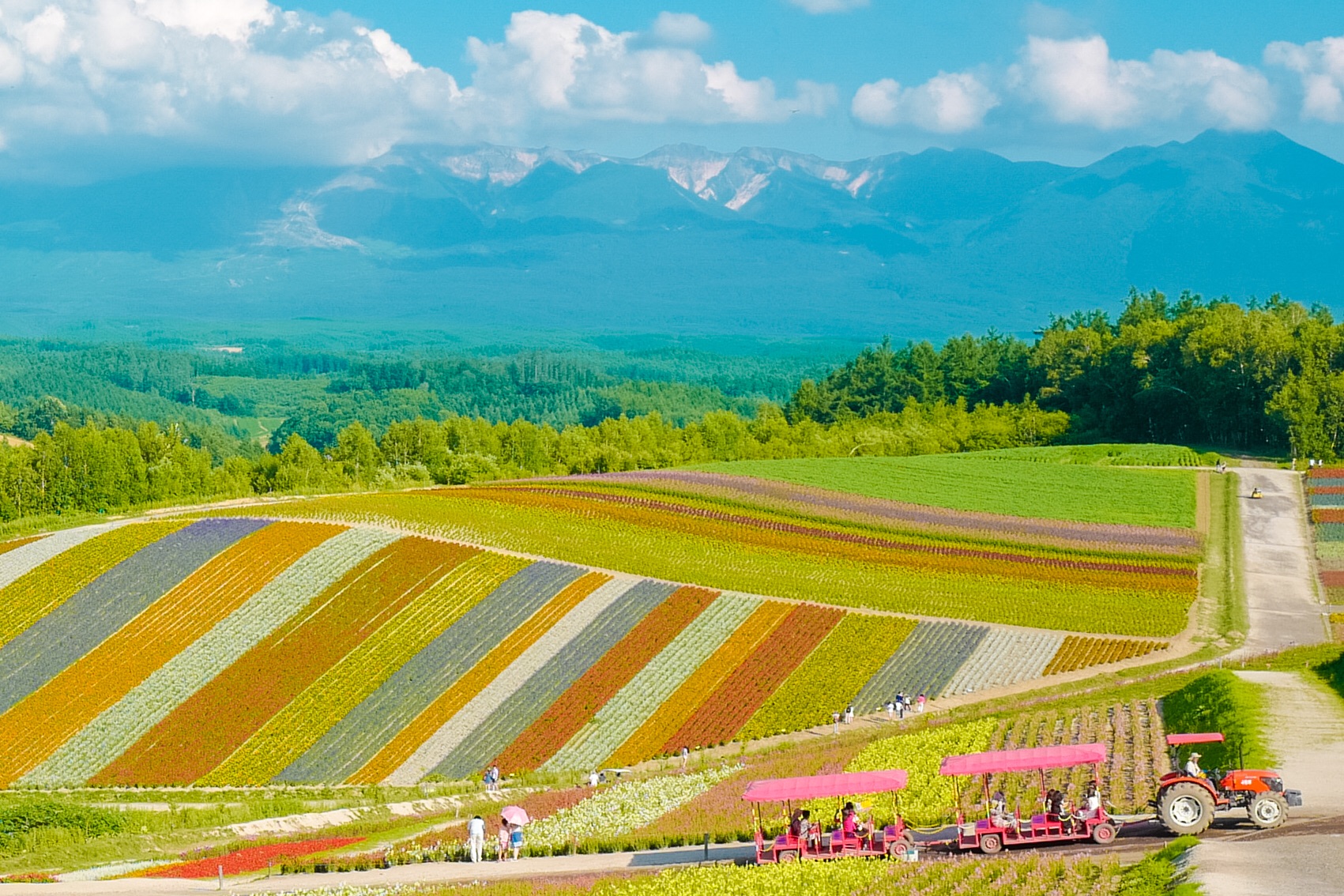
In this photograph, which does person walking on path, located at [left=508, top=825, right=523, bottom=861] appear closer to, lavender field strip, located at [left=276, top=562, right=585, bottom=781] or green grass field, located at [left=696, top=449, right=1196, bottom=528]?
lavender field strip, located at [left=276, top=562, right=585, bottom=781]

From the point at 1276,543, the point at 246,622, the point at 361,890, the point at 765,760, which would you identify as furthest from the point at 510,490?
the point at 361,890

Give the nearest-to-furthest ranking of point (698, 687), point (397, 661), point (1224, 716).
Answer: point (1224, 716) → point (698, 687) → point (397, 661)

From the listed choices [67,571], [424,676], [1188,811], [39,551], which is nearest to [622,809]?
[1188,811]

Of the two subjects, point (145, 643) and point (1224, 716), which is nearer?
point (1224, 716)

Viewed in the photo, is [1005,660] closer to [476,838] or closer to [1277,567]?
[1277,567]

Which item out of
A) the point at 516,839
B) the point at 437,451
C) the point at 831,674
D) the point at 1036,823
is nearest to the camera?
the point at 1036,823

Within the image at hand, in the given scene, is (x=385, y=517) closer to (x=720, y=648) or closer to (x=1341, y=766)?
(x=720, y=648)

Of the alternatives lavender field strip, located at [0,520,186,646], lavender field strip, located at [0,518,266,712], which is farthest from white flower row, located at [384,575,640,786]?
lavender field strip, located at [0,520,186,646]
